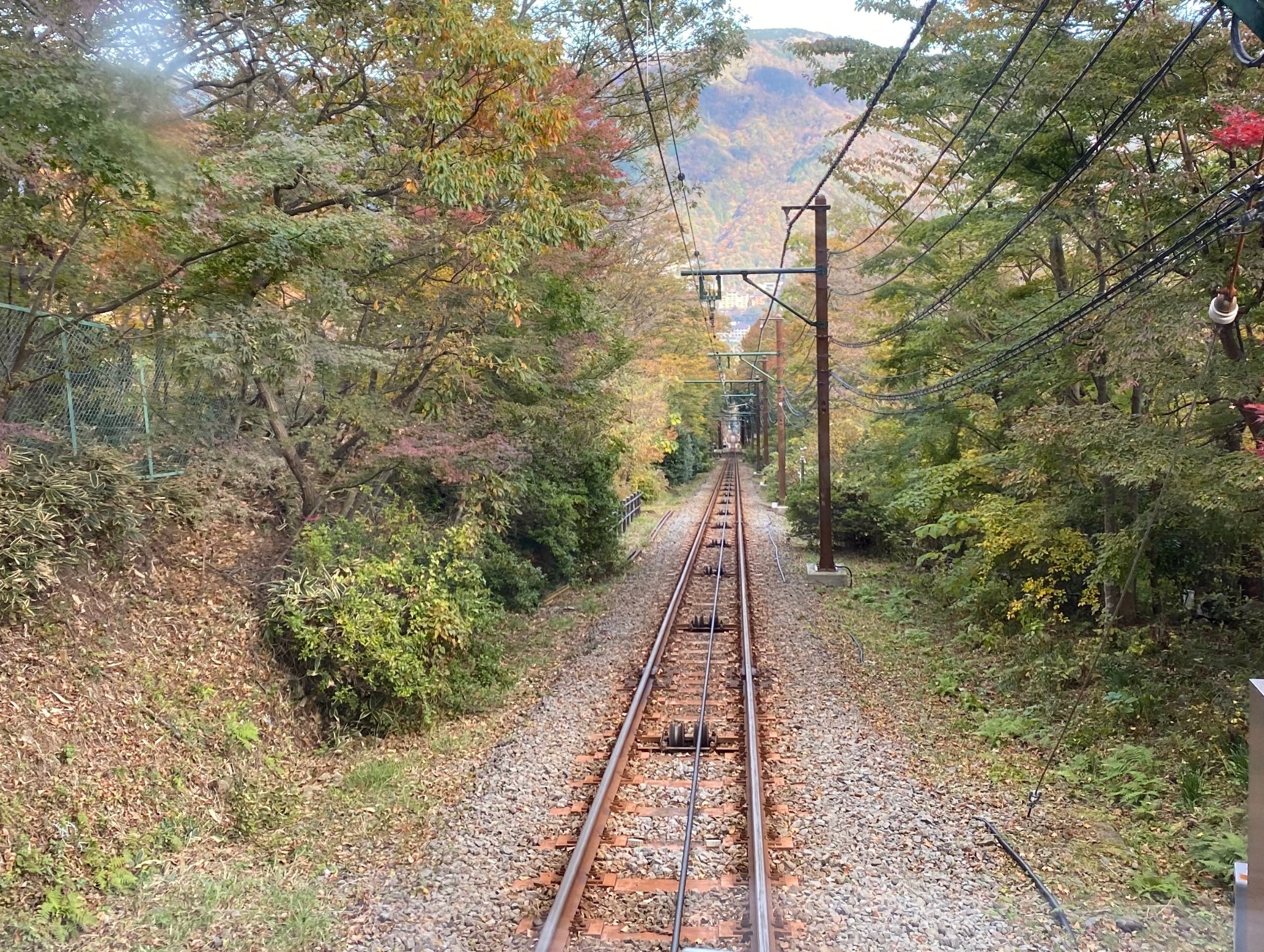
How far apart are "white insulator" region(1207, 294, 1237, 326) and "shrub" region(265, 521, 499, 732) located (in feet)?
24.2

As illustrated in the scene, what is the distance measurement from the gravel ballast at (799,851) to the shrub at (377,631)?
1050 mm

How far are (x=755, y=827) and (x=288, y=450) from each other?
6.38 m

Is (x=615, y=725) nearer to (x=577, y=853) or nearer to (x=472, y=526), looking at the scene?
(x=577, y=853)

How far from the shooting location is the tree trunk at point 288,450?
349 inches

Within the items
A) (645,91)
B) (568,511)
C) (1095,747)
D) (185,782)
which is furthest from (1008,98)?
(568,511)

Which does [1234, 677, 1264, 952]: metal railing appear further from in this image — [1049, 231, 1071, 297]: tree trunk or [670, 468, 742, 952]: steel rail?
[1049, 231, 1071, 297]: tree trunk

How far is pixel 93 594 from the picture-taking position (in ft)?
23.0

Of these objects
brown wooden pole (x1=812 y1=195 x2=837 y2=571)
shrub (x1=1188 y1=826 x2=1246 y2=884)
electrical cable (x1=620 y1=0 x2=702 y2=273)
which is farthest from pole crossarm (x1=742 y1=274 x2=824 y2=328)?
shrub (x1=1188 y1=826 x2=1246 y2=884)

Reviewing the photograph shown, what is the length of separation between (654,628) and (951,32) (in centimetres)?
1035

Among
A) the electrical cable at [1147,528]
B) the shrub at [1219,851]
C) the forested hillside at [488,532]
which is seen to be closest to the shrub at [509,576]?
the forested hillside at [488,532]

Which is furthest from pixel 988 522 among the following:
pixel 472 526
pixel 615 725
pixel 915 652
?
pixel 472 526

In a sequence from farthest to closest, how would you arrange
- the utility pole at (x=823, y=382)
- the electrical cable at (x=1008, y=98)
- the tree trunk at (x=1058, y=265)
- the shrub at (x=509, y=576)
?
the utility pole at (x=823, y=382)
the shrub at (x=509, y=576)
the tree trunk at (x=1058, y=265)
the electrical cable at (x=1008, y=98)

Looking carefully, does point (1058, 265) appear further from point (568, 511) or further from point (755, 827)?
point (755, 827)

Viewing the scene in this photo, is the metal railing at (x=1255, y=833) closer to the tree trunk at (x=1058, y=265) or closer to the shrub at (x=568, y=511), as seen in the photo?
the tree trunk at (x=1058, y=265)
